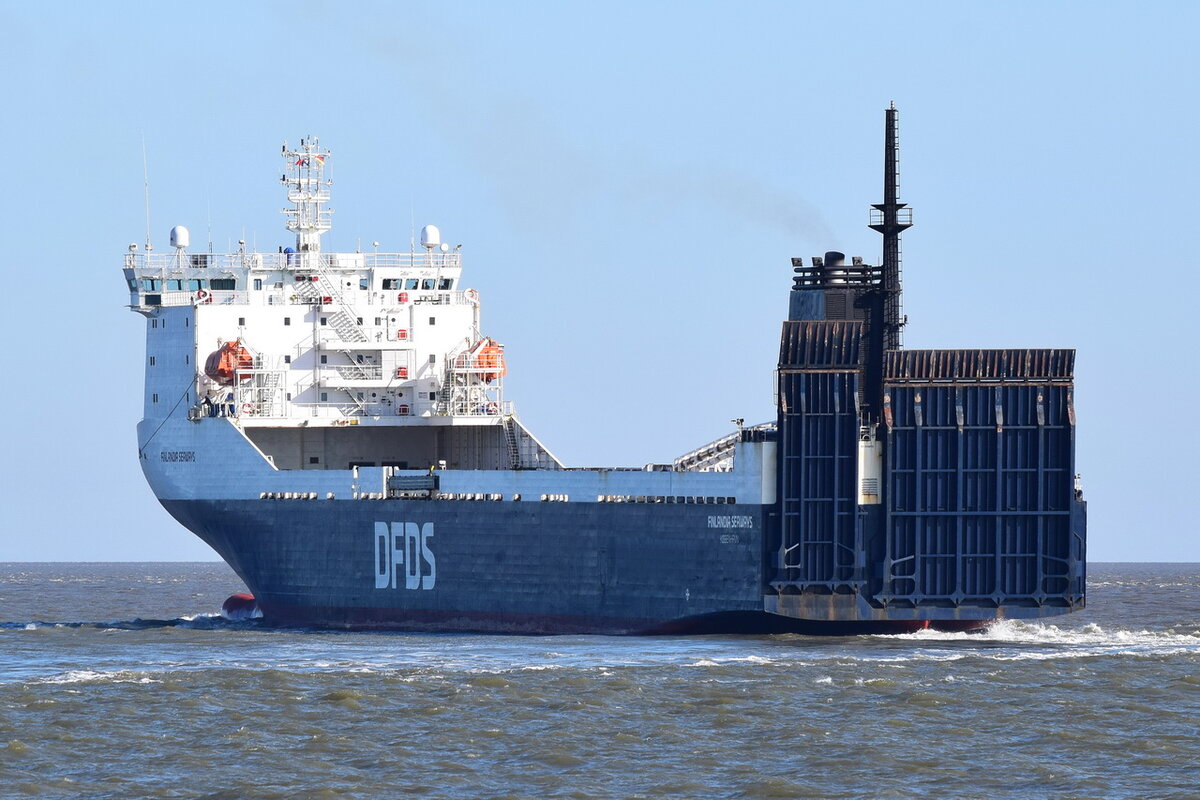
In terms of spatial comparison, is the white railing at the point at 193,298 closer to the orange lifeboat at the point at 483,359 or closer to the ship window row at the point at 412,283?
the ship window row at the point at 412,283

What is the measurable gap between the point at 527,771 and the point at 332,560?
25053mm

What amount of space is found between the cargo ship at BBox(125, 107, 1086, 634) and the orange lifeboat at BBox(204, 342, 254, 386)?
0.09 metres

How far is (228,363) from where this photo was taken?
59.2 metres

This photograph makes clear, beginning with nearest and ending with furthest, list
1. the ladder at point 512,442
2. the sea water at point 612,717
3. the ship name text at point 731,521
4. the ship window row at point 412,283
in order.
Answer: the sea water at point 612,717, the ship name text at point 731,521, the ladder at point 512,442, the ship window row at point 412,283

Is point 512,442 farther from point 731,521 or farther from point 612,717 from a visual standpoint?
point 612,717

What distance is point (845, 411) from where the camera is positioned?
159 feet

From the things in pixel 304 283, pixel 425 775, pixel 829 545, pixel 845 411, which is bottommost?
pixel 425 775

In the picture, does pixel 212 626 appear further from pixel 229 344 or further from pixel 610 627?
pixel 610 627

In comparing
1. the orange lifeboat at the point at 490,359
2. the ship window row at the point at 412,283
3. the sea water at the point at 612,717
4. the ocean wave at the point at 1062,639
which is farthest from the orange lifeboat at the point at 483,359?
the ocean wave at the point at 1062,639

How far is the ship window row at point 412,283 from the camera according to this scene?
62062mm

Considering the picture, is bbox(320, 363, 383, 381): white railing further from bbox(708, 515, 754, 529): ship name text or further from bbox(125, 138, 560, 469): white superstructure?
bbox(708, 515, 754, 529): ship name text

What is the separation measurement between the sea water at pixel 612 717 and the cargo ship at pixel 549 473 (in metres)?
1.45

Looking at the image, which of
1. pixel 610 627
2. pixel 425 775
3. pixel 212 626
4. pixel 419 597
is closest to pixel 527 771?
pixel 425 775

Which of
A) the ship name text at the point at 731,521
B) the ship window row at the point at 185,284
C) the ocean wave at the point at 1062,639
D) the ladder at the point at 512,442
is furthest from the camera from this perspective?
the ship window row at the point at 185,284
